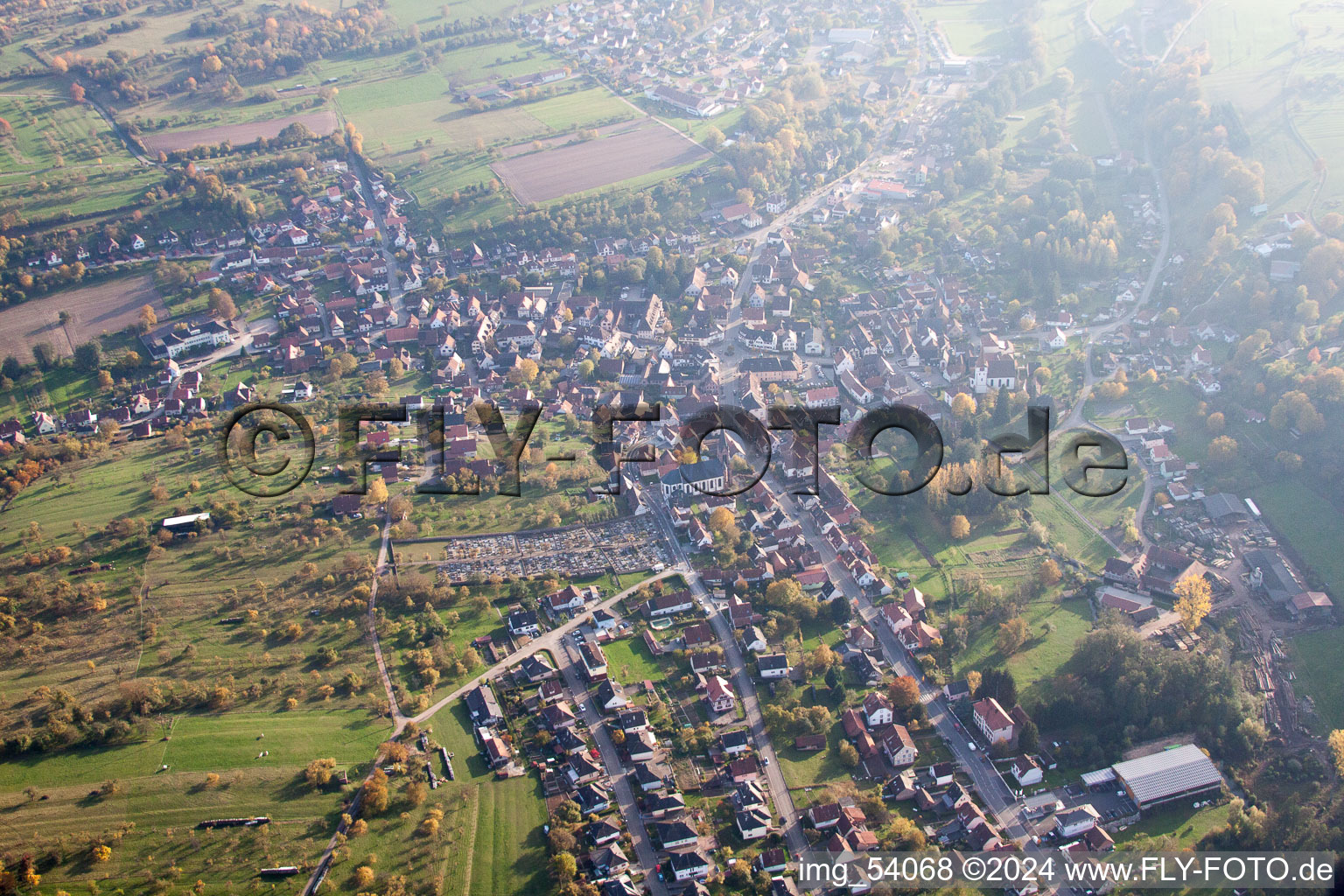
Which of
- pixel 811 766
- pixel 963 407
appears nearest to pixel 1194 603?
pixel 963 407

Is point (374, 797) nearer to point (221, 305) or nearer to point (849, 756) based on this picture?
point (849, 756)

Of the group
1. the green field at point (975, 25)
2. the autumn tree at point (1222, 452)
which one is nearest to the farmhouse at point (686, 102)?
the green field at point (975, 25)

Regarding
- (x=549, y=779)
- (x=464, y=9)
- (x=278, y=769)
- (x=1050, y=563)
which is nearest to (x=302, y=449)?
(x=278, y=769)

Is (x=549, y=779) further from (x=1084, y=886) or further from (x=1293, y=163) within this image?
(x=1293, y=163)

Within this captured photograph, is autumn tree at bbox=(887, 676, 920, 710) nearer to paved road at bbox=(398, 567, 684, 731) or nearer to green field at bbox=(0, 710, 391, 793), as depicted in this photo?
paved road at bbox=(398, 567, 684, 731)

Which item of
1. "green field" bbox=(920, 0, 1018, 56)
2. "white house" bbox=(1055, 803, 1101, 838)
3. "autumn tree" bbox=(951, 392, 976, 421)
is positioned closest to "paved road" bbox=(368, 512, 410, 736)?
"white house" bbox=(1055, 803, 1101, 838)
